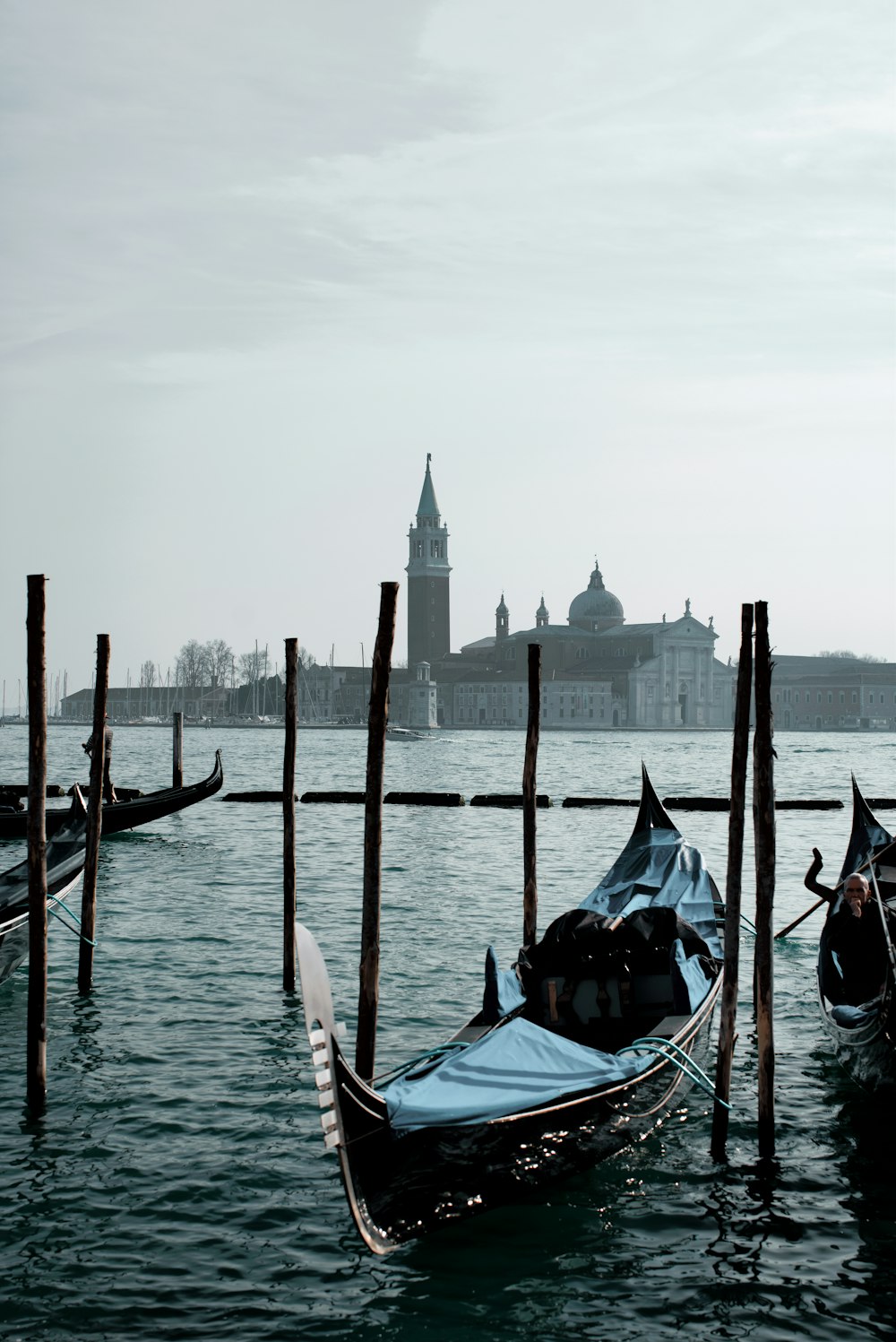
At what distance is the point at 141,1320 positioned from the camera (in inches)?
161

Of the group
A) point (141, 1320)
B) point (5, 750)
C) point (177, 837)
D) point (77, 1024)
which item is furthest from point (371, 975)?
point (5, 750)

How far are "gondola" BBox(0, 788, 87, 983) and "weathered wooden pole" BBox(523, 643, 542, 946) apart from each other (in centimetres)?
303

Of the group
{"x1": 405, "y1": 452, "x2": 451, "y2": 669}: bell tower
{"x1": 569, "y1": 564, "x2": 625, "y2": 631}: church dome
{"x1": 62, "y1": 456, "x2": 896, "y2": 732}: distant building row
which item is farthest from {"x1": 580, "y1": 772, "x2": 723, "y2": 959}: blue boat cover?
{"x1": 569, "y1": 564, "x2": 625, "y2": 631}: church dome

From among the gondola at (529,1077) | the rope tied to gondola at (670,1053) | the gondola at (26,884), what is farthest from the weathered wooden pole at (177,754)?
the rope tied to gondola at (670,1053)

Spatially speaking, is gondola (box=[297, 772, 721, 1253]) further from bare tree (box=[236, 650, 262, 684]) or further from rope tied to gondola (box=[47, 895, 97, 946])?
bare tree (box=[236, 650, 262, 684])

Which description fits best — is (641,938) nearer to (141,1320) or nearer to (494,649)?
(141,1320)

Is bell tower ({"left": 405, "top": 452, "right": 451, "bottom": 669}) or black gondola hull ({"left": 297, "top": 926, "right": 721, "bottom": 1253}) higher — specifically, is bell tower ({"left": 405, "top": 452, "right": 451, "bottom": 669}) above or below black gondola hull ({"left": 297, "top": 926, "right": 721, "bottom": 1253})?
above

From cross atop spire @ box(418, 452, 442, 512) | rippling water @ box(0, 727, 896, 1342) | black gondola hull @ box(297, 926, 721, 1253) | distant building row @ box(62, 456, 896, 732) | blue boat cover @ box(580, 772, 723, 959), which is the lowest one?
rippling water @ box(0, 727, 896, 1342)

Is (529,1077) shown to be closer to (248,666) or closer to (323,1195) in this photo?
(323,1195)

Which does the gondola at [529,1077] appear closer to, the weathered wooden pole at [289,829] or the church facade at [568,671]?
the weathered wooden pole at [289,829]

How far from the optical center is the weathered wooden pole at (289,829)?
841 centimetres

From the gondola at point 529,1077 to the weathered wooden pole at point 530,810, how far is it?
52.0 inches

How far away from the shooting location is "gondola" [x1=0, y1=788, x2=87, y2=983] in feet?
25.8

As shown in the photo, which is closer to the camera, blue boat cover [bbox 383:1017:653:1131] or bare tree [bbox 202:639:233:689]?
blue boat cover [bbox 383:1017:653:1131]
